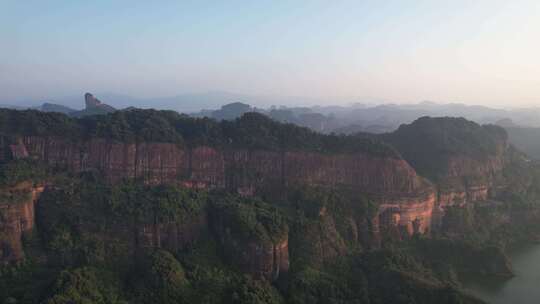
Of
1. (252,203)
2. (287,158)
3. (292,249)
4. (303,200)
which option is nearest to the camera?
(292,249)

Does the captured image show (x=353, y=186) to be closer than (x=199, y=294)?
No

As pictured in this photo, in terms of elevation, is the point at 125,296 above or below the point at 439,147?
below

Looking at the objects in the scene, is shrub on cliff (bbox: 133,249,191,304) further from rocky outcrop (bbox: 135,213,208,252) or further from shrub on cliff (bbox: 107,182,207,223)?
shrub on cliff (bbox: 107,182,207,223)

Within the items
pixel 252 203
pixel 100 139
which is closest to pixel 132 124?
pixel 100 139

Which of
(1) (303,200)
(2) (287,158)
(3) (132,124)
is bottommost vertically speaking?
(1) (303,200)

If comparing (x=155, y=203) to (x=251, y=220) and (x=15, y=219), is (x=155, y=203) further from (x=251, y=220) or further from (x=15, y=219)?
(x=15, y=219)

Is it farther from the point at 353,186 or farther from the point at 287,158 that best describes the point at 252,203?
the point at 353,186

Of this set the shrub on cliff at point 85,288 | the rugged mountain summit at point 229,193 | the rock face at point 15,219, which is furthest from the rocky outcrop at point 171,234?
the rock face at point 15,219

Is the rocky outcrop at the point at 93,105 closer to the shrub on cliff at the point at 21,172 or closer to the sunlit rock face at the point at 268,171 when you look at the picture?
the sunlit rock face at the point at 268,171
